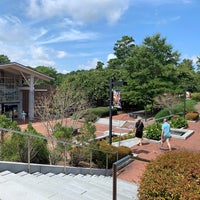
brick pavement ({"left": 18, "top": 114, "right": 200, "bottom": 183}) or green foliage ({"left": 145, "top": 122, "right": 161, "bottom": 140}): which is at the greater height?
green foliage ({"left": 145, "top": 122, "right": 161, "bottom": 140})

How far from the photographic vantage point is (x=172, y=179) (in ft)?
10.4

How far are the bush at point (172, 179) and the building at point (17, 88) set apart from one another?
23659mm

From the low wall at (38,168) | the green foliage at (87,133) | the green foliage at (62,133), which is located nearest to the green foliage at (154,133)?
the green foliage at (87,133)

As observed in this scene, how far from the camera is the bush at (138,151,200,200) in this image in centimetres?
287

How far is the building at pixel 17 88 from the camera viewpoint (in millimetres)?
25641

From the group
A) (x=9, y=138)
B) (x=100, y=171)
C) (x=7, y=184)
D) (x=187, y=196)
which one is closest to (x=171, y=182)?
(x=187, y=196)

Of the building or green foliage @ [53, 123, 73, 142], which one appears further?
the building

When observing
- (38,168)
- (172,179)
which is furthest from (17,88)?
(172,179)

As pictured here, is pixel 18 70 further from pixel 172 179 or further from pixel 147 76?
pixel 172 179

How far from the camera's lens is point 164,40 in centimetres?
2786

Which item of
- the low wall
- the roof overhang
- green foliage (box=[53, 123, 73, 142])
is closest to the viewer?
the low wall

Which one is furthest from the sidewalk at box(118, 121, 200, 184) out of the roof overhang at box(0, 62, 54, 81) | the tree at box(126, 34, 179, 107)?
the roof overhang at box(0, 62, 54, 81)

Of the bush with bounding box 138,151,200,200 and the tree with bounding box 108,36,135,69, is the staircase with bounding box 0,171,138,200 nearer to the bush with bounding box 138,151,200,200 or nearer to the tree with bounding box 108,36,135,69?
the bush with bounding box 138,151,200,200

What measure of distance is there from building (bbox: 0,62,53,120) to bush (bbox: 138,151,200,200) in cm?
2366
